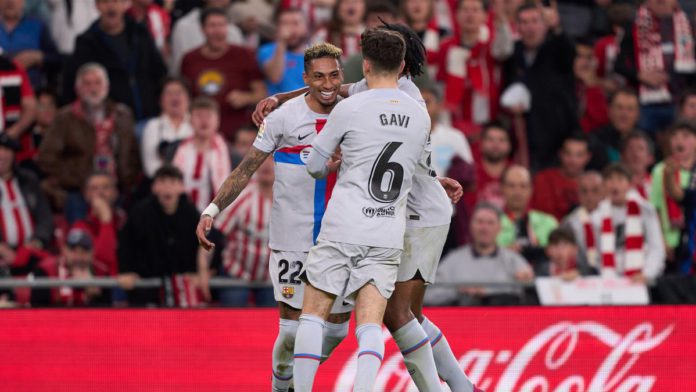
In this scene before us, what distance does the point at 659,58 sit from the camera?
606 inches

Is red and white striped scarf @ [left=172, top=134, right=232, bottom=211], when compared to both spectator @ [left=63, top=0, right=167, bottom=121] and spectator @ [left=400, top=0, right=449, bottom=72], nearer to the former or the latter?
spectator @ [left=63, top=0, right=167, bottom=121]

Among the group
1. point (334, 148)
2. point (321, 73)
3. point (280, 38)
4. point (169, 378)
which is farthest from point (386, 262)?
point (280, 38)

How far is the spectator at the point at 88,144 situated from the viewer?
44.8 ft

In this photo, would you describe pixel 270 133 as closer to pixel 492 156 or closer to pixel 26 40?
pixel 492 156

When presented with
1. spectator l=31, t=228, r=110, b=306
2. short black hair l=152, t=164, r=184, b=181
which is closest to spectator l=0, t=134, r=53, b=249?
spectator l=31, t=228, r=110, b=306

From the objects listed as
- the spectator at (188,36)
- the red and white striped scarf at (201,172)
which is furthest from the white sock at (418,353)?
the spectator at (188,36)

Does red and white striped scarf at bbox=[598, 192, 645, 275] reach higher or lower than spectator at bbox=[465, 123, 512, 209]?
lower

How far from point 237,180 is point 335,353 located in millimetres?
2143

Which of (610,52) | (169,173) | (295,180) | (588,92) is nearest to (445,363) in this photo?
(295,180)

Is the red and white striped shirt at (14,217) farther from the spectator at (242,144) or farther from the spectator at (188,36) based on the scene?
the spectator at (188,36)

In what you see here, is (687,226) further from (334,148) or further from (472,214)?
(334,148)

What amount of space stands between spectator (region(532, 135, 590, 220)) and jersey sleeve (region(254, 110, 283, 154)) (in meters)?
6.03

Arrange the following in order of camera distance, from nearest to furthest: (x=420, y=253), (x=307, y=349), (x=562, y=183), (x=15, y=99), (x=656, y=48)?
(x=307, y=349) < (x=420, y=253) < (x=15, y=99) < (x=562, y=183) < (x=656, y=48)

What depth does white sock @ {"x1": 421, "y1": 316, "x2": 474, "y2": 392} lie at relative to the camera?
866cm
